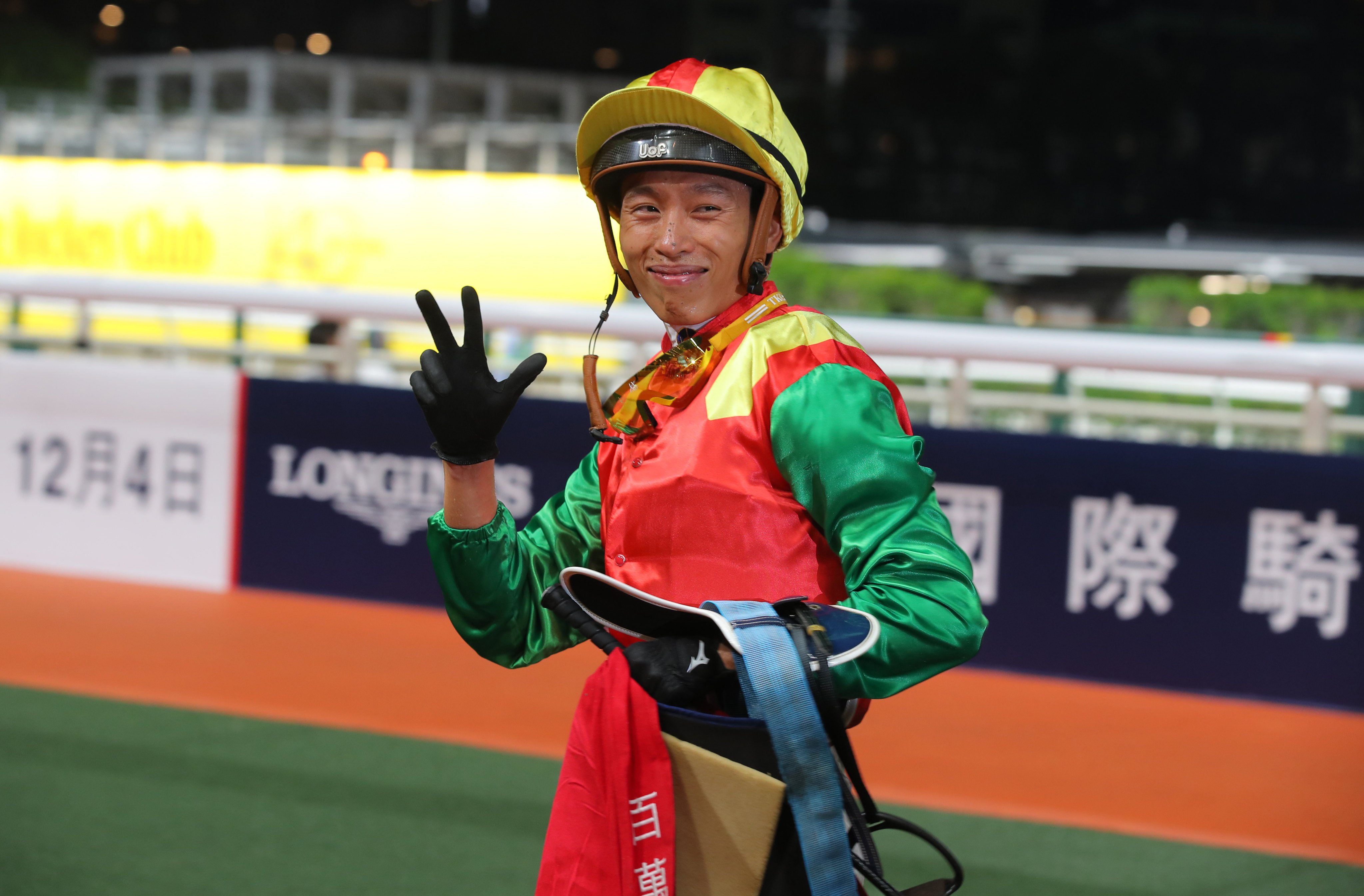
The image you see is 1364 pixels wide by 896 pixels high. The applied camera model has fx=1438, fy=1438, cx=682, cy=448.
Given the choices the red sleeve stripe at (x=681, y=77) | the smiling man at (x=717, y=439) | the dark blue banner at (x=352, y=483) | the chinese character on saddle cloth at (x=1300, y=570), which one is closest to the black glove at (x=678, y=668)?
the smiling man at (x=717, y=439)

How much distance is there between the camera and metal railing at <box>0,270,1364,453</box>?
15.2 feet

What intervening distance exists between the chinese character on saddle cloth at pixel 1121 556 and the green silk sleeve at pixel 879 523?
353 cm

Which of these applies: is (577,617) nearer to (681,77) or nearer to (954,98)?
(681,77)

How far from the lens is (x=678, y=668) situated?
1.46 m

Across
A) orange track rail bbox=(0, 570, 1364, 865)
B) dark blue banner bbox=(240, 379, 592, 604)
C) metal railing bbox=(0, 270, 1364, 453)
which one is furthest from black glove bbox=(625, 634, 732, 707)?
dark blue banner bbox=(240, 379, 592, 604)

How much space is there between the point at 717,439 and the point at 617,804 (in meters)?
0.41

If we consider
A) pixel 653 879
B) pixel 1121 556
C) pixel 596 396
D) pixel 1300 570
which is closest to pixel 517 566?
pixel 596 396

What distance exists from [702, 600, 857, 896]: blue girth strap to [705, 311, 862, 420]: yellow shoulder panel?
0.24m

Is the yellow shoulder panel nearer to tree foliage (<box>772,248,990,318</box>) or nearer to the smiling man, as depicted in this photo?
the smiling man

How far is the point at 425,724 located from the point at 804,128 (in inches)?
A: 1671

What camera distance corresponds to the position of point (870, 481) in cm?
149

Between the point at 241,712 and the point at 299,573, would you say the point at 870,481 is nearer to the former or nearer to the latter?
the point at 241,712

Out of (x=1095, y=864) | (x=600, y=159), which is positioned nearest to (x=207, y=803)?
(x=1095, y=864)

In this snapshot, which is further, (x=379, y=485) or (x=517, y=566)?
(x=379, y=485)
